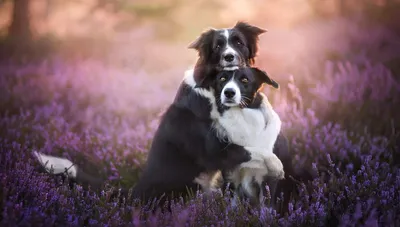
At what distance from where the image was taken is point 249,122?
12.9 feet

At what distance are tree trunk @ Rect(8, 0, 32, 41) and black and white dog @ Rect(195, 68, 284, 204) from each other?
6113 mm

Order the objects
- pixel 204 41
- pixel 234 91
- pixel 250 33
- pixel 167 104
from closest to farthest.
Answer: pixel 234 91 < pixel 204 41 < pixel 250 33 < pixel 167 104

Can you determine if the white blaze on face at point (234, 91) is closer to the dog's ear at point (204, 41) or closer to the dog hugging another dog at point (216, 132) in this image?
the dog hugging another dog at point (216, 132)

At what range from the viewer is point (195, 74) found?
4109mm

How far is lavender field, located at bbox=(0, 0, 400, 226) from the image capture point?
3.29 meters

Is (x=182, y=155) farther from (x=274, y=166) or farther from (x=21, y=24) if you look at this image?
(x=21, y=24)

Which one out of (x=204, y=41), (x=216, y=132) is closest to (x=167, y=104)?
(x=204, y=41)

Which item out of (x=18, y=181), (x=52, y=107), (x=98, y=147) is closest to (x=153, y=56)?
(x=52, y=107)

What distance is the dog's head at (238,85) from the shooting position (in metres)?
3.73

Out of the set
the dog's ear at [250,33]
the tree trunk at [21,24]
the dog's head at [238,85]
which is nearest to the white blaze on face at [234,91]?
the dog's head at [238,85]

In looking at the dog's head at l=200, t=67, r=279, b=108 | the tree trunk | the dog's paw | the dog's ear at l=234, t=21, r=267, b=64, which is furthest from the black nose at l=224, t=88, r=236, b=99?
the tree trunk

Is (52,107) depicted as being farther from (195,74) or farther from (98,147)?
(195,74)

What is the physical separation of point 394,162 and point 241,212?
2049mm

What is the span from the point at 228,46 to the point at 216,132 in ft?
2.49
